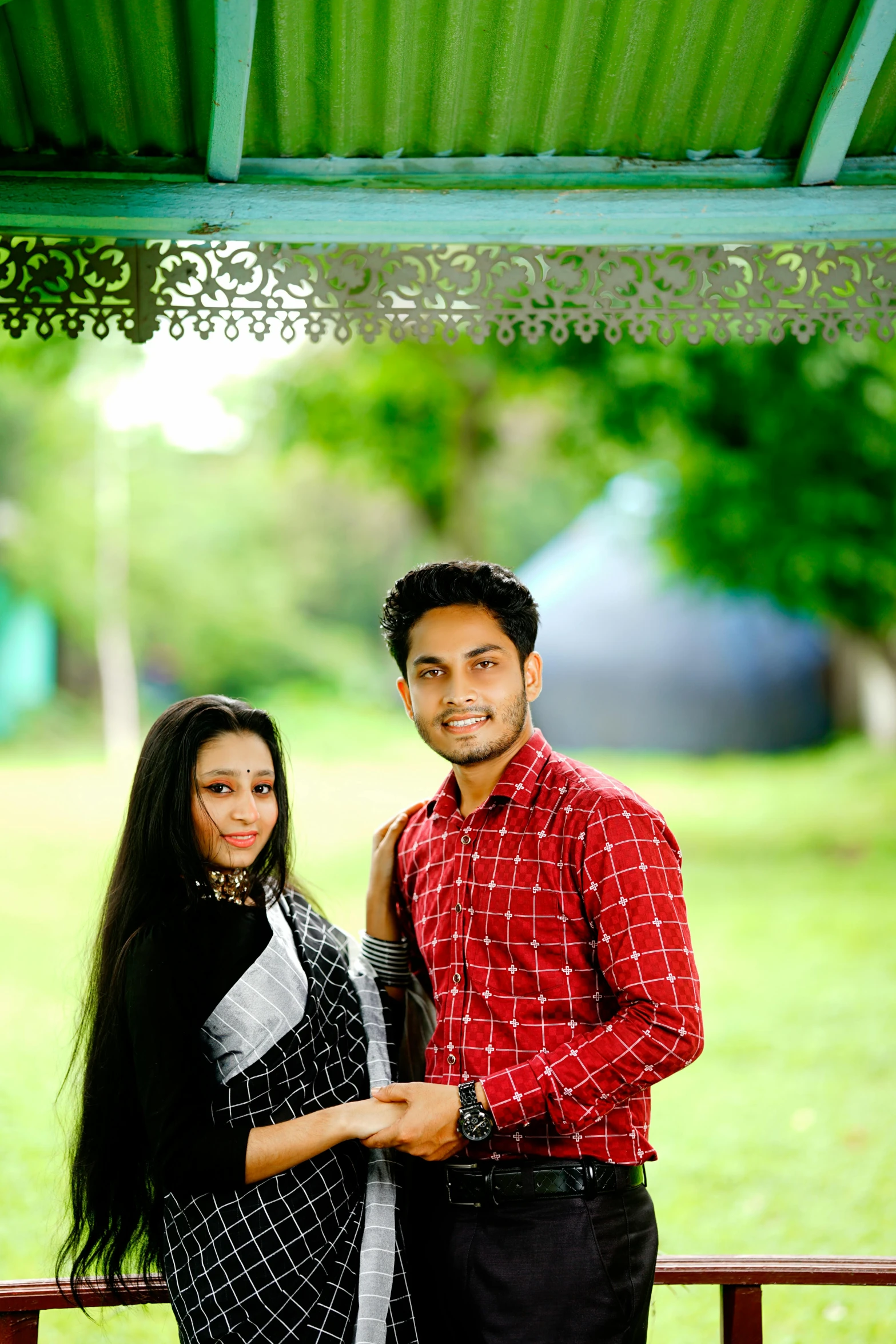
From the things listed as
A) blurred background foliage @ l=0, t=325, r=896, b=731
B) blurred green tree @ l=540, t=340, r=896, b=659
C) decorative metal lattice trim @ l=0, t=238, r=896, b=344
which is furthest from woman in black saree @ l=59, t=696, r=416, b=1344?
blurred green tree @ l=540, t=340, r=896, b=659

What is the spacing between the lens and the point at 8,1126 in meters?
6.50

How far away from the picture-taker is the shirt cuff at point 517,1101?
2.25 m

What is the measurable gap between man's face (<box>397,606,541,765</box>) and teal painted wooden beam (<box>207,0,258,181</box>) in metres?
1.02

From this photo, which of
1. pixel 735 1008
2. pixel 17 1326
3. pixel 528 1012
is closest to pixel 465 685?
pixel 528 1012

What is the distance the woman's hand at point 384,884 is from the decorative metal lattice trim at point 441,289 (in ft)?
3.55

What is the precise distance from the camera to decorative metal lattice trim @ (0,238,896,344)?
2.74 meters

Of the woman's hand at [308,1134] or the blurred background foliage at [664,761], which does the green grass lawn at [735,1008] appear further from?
the woman's hand at [308,1134]

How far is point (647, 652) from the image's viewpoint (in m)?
18.4

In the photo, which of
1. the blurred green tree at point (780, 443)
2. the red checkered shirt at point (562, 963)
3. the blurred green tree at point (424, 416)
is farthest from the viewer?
the blurred green tree at point (424, 416)

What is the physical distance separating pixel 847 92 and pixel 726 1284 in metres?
2.56

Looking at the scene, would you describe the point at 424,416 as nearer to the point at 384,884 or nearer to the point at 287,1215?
the point at 384,884

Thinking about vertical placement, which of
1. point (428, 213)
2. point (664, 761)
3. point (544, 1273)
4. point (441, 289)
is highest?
point (664, 761)

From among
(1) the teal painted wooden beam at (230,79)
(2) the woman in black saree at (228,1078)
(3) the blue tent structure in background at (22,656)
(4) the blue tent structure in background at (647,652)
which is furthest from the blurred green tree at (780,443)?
(3) the blue tent structure in background at (22,656)

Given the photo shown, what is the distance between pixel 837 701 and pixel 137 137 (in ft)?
60.9
